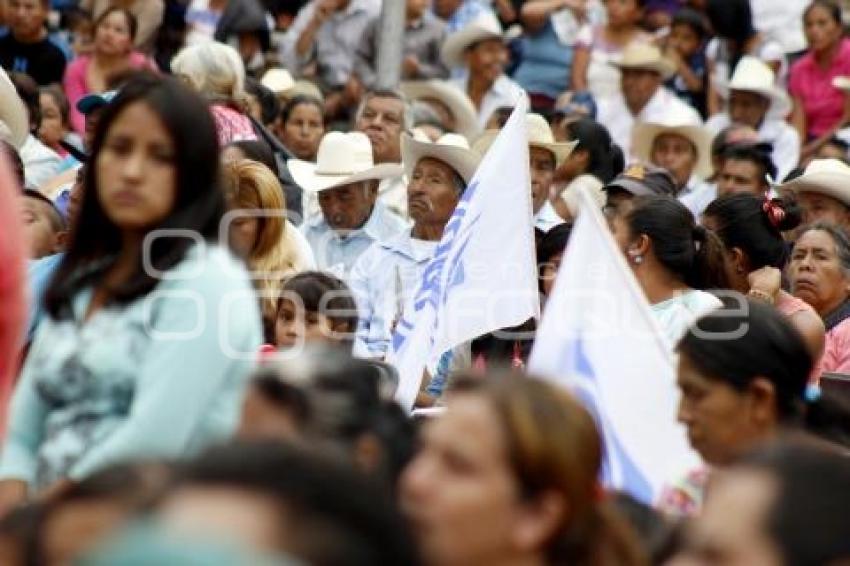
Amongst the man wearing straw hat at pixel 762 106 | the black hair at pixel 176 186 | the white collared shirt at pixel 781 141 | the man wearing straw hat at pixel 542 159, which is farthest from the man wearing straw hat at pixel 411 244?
the man wearing straw hat at pixel 762 106

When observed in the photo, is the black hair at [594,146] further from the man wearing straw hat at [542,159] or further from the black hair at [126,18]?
the black hair at [126,18]

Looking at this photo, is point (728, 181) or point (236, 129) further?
point (728, 181)

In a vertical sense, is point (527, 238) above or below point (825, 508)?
below

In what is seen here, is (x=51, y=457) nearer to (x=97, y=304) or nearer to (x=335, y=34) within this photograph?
(x=97, y=304)

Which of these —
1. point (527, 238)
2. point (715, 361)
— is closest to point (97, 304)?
point (715, 361)

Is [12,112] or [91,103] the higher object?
[91,103]

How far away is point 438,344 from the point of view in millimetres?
8484

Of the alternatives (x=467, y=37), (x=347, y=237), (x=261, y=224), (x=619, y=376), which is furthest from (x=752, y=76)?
(x=619, y=376)

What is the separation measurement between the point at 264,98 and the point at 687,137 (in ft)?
9.96

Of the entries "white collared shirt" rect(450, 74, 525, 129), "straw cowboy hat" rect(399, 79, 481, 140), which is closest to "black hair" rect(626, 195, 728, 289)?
"straw cowboy hat" rect(399, 79, 481, 140)

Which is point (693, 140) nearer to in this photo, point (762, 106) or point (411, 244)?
point (762, 106)

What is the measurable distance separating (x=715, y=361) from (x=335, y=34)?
1008 centimetres

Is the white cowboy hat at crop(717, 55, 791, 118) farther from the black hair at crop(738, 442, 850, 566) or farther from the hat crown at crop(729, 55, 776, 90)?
the black hair at crop(738, 442, 850, 566)

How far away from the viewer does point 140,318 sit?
5.40 metres
